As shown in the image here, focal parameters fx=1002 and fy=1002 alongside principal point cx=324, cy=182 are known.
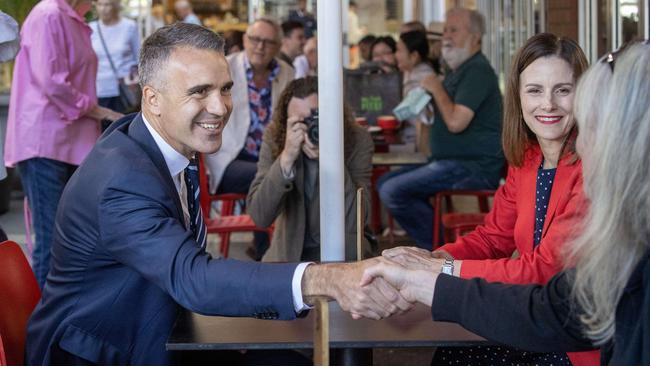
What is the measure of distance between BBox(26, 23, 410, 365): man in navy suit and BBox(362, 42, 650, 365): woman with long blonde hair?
501 millimetres

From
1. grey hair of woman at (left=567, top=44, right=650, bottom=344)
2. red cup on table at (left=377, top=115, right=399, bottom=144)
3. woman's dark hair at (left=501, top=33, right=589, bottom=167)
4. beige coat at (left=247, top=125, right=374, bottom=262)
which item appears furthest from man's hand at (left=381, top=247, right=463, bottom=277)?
red cup on table at (left=377, top=115, right=399, bottom=144)

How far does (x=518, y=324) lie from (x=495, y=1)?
1024 cm

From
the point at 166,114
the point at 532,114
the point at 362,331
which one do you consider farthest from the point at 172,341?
the point at 532,114

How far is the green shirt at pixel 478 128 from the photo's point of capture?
5957mm

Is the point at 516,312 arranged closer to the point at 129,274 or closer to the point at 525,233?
the point at 525,233

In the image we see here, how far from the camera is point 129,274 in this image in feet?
8.53

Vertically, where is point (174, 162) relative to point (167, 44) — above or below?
below

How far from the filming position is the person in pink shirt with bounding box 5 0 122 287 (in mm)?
5254

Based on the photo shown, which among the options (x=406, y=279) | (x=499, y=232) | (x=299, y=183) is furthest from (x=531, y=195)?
(x=299, y=183)

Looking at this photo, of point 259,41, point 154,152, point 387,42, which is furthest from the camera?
point 387,42

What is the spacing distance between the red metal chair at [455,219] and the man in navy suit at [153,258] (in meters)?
2.90

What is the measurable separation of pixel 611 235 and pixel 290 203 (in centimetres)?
238

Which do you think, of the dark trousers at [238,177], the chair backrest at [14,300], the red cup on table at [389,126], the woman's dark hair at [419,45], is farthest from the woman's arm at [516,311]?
the woman's dark hair at [419,45]

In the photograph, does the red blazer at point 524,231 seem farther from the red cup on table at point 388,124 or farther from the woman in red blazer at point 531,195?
the red cup on table at point 388,124
